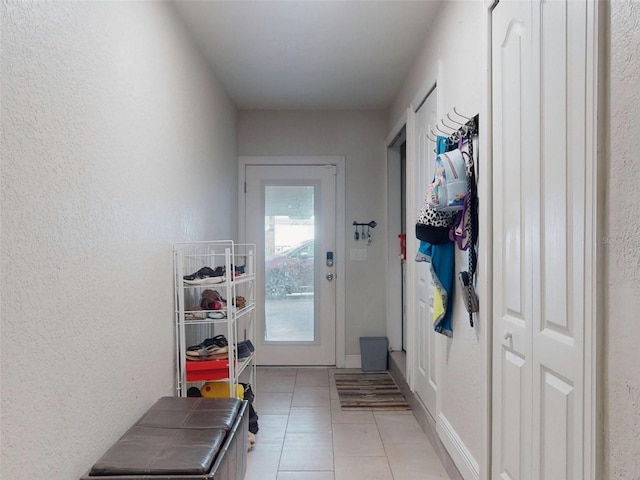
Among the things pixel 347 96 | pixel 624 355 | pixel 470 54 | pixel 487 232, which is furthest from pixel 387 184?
pixel 624 355

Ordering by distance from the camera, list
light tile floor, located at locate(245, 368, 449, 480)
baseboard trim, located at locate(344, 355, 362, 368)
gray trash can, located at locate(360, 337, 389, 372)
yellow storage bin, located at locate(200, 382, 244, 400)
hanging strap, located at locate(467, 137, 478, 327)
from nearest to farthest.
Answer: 1. hanging strap, located at locate(467, 137, 478, 327)
2. light tile floor, located at locate(245, 368, 449, 480)
3. yellow storage bin, located at locate(200, 382, 244, 400)
4. gray trash can, located at locate(360, 337, 389, 372)
5. baseboard trim, located at locate(344, 355, 362, 368)

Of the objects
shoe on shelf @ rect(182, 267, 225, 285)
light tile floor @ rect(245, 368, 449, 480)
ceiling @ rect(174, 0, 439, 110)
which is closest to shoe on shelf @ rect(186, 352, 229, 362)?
shoe on shelf @ rect(182, 267, 225, 285)

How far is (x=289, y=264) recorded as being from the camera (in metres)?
4.45

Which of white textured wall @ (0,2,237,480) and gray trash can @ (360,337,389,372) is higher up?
white textured wall @ (0,2,237,480)

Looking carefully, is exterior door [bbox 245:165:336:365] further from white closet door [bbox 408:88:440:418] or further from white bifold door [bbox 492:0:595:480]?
white bifold door [bbox 492:0:595:480]

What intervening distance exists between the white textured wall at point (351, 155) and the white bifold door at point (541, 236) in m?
2.67

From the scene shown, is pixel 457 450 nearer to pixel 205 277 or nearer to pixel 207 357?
pixel 207 357

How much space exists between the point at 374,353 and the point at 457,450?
81.5 inches

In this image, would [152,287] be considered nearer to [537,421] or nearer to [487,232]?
[487,232]

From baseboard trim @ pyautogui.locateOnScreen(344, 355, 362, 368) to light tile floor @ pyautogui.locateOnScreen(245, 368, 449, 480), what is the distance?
2.25 feet

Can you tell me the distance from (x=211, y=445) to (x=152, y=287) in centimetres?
82

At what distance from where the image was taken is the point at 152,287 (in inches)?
84.2

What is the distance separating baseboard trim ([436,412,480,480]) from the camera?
204cm

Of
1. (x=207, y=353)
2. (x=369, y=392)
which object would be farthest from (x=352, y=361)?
(x=207, y=353)
